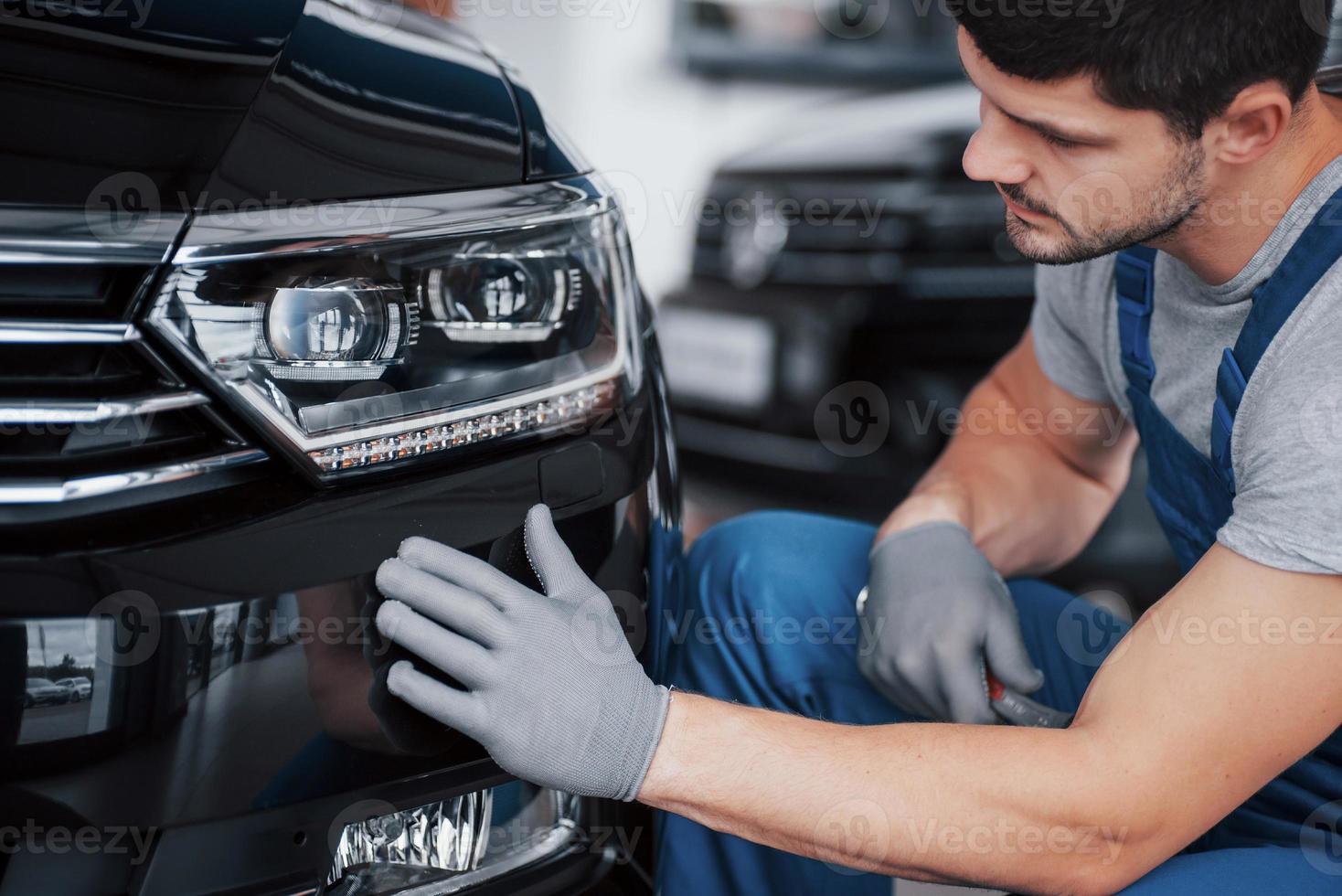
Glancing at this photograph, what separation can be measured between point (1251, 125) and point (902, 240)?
1.52m

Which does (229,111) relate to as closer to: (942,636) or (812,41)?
(942,636)

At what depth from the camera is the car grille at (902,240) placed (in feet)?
8.41

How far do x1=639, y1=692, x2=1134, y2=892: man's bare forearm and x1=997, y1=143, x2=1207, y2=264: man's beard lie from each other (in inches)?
17.3

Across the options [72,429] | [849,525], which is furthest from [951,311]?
[72,429]

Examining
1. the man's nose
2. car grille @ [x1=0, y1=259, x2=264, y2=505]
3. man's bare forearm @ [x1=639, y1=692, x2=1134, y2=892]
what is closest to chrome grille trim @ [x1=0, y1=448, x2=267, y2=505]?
car grille @ [x1=0, y1=259, x2=264, y2=505]

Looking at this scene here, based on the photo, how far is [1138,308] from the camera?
4.48 feet

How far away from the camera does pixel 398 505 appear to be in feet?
3.22

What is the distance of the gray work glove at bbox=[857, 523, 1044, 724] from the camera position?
1.36m

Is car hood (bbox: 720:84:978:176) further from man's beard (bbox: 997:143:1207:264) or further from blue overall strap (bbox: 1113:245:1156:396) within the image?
man's beard (bbox: 997:143:1207:264)

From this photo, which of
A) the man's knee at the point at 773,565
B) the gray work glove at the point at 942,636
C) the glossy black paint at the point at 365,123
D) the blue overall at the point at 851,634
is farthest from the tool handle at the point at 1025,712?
the glossy black paint at the point at 365,123

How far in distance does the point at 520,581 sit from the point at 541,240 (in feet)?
0.95

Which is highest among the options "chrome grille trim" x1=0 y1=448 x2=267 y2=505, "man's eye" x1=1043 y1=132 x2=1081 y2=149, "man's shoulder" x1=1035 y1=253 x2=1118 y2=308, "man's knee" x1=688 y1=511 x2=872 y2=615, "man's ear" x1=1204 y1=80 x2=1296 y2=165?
"man's ear" x1=1204 y1=80 x2=1296 y2=165

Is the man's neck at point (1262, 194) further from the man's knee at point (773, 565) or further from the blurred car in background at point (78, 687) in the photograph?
the blurred car in background at point (78, 687)

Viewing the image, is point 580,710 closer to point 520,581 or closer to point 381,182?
point 520,581
